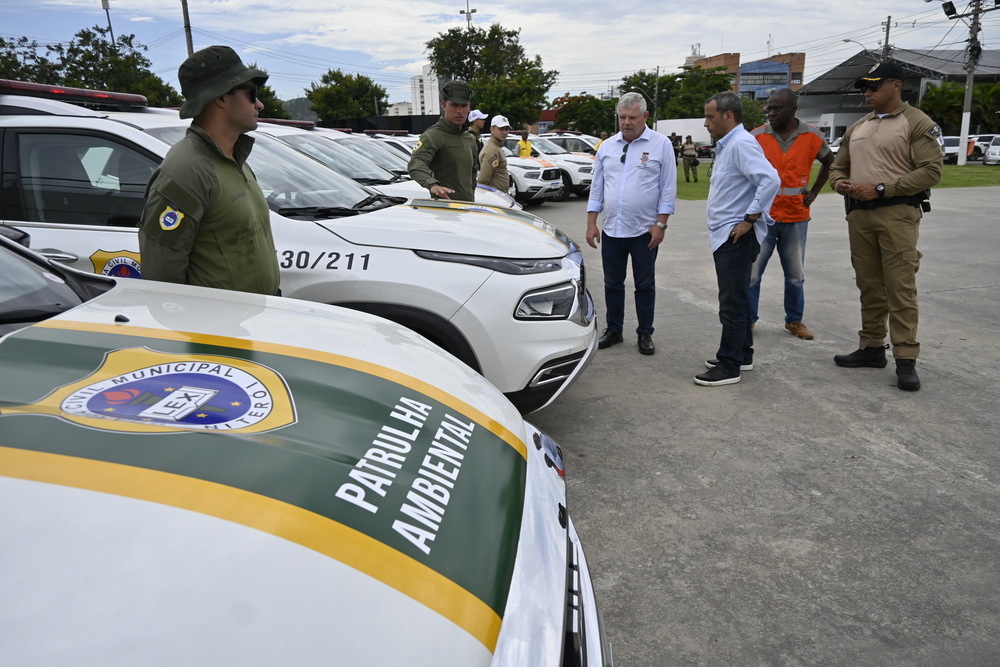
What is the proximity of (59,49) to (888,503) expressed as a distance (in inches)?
1518

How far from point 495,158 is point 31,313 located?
317 inches

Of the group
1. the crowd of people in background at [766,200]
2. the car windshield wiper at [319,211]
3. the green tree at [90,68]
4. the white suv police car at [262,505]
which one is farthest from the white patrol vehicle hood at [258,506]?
the green tree at [90,68]

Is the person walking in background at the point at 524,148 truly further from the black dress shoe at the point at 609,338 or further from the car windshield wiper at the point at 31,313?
the car windshield wiper at the point at 31,313

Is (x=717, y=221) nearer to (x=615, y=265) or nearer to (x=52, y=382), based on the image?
(x=615, y=265)

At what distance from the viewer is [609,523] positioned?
3.07 metres

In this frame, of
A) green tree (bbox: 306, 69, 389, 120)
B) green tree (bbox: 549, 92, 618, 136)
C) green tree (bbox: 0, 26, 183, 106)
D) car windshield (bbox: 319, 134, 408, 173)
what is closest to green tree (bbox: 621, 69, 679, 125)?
green tree (bbox: 549, 92, 618, 136)

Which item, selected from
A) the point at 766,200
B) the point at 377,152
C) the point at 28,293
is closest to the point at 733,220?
the point at 766,200

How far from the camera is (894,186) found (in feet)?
14.4

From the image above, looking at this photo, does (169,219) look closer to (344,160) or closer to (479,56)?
(344,160)

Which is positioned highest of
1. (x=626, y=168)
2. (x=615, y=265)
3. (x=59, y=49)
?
(x=59, y=49)

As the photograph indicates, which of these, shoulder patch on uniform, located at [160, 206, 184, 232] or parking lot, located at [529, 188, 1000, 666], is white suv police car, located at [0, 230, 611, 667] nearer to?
shoulder patch on uniform, located at [160, 206, 184, 232]

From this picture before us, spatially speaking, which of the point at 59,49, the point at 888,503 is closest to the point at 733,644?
the point at 888,503

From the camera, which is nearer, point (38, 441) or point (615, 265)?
point (38, 441)

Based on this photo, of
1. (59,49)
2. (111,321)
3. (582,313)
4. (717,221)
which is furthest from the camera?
(59,49)
